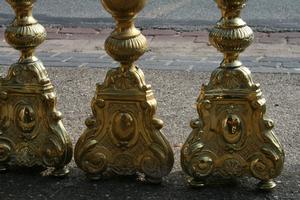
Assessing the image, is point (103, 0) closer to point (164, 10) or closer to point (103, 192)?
point (103, 192)

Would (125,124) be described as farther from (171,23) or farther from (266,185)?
(171,23)

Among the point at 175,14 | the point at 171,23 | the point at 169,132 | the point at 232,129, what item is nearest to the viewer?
the point at 232,129

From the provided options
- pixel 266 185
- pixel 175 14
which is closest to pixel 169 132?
pixel 266 185

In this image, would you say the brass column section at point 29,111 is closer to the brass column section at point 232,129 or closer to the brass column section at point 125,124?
the brass column section at point 125,124

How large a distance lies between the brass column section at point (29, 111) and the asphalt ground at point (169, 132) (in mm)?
99

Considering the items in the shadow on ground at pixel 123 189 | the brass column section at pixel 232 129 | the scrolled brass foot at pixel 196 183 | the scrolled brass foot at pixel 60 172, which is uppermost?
the brass column section at pixel 232 129

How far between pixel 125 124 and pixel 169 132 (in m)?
0.91

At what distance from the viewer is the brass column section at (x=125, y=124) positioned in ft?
9.13

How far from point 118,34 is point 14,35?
0.45 metres

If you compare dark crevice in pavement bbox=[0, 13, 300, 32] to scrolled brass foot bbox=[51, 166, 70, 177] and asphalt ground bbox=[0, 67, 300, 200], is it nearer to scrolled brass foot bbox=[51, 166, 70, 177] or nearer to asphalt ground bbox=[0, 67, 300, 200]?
asphalt ground bbox=[0, 67, 300, 200]

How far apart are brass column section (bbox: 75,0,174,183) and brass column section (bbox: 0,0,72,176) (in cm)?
12

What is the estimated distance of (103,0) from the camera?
2730 mm

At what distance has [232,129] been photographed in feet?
9.07

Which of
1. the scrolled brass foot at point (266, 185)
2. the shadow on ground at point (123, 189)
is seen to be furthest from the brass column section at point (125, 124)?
the scrolled brass foot at point (266, 185)
